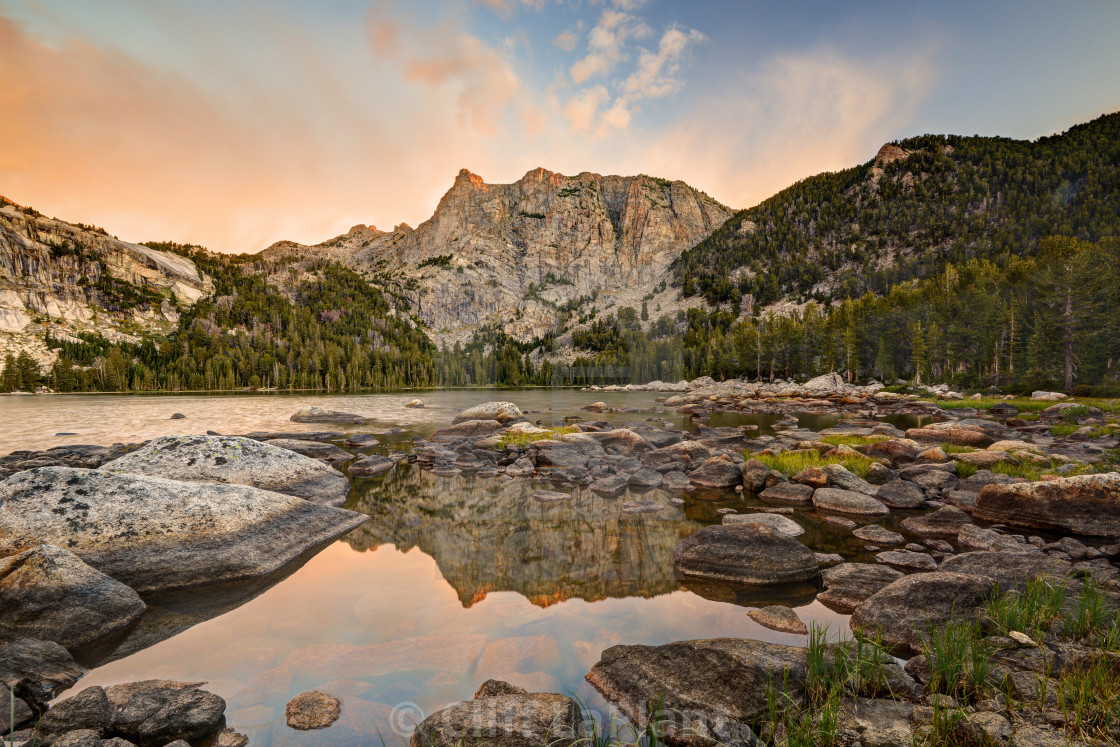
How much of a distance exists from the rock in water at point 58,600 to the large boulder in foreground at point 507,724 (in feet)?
20.5

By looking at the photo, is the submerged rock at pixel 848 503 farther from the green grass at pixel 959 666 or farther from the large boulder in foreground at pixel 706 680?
the large boulder in foreground at pixel 706 680

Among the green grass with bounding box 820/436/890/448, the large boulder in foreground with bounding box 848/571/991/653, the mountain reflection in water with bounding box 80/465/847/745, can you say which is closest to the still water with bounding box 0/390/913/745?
the mountain reflection in water with bounding box 80/465/847/745

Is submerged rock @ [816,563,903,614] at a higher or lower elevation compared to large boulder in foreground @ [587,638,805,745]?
lower

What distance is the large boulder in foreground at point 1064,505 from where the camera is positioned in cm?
1076

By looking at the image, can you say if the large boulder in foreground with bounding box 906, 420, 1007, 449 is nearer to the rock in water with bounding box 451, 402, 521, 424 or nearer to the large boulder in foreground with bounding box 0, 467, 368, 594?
the rock in water with bounding box 451, 402, 521, 424

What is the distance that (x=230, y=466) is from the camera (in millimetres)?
13805

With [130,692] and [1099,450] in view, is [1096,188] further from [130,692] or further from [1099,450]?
[130,692]

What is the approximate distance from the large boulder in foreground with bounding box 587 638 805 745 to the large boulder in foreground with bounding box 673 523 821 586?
3.58 meters

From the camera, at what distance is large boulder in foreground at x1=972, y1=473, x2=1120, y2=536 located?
10.8 metres

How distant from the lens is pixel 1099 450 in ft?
64.2

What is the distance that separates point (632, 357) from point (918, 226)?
142127 mm

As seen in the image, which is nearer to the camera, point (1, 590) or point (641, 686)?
point (641, 686)

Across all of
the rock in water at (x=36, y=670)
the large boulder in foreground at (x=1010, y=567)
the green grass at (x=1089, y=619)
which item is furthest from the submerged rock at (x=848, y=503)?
the rock in water at (x=36, y=670)

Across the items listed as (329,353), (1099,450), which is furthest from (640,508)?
(329,353)
